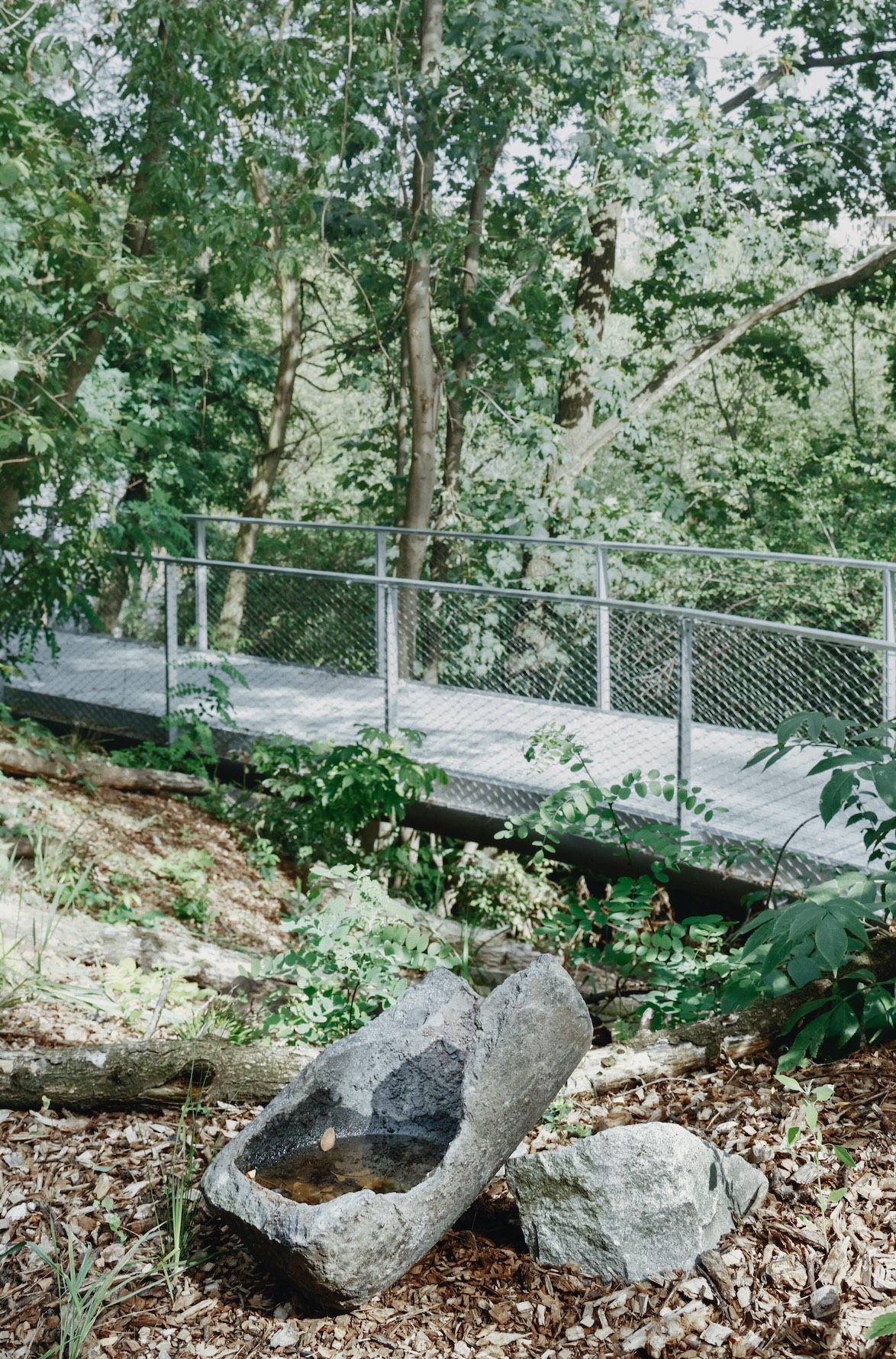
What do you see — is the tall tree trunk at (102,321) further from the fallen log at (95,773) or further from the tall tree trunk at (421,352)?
the tall tree trunk at (421,352)

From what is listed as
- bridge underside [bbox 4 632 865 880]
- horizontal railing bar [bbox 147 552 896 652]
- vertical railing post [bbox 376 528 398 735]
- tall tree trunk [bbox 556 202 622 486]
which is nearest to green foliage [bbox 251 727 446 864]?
vertical railing post [bbox 376 528 398 735]

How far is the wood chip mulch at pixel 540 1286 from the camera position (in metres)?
2.33

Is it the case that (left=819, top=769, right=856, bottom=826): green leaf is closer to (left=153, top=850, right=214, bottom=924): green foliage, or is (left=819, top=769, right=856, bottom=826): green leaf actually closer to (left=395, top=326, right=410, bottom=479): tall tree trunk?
(left=153, top=850, right=214, bottom=924): green foliage

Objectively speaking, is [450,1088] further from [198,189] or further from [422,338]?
[422,338]

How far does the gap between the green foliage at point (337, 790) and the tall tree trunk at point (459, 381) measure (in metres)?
2.09

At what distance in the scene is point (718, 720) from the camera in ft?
28.7

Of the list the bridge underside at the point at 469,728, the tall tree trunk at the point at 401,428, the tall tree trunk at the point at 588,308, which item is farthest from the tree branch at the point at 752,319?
the bridge underside at the point at 469,728

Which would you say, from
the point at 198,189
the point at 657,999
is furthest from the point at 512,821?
the point at 198,189

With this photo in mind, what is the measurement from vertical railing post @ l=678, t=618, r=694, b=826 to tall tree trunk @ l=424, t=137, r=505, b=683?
357 cm

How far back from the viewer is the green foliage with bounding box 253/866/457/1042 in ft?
12.2

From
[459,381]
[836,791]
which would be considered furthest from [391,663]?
[836,791]

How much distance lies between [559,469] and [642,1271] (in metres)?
9.48

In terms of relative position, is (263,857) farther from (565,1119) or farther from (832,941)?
(832,941)

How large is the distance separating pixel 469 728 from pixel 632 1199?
5.44 metres
